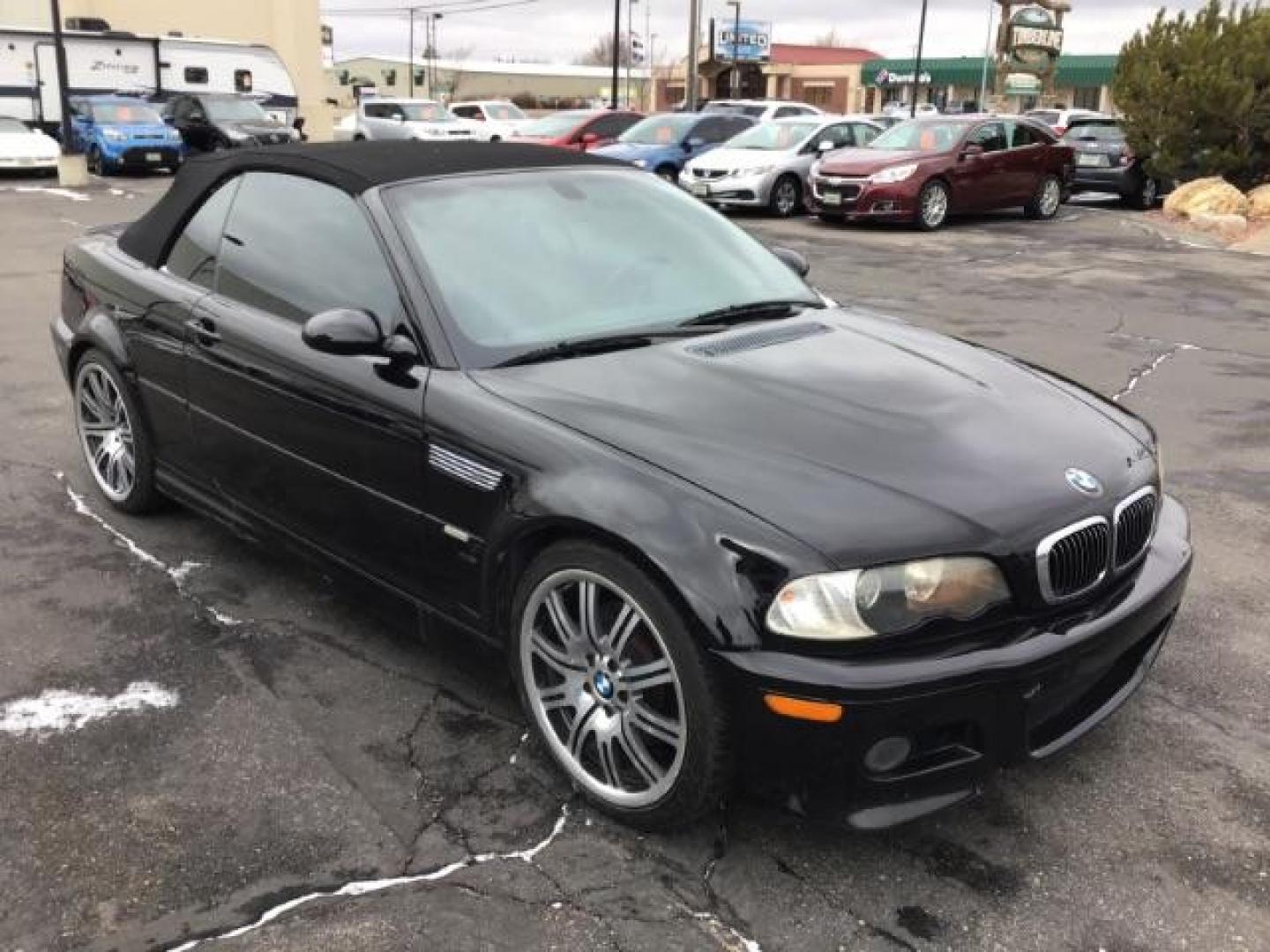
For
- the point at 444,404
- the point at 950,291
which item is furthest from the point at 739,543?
the point at 950,291

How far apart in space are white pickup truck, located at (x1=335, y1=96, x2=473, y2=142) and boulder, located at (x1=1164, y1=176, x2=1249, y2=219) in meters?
16.0

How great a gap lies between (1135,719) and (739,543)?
1.61 m

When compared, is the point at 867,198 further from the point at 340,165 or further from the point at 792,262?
the point at 340,165

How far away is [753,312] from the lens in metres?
3.67

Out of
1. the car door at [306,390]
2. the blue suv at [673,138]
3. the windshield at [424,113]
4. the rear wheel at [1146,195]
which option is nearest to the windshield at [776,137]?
the blue suv at [673,138]

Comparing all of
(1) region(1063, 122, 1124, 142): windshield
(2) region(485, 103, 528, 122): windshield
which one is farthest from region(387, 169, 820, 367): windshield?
(2) region(485, 103, 528, 122): windshield

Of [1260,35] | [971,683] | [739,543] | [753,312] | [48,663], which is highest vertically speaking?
[1260,35]

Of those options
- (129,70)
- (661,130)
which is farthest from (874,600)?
(129,70)

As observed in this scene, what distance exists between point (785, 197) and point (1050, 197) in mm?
4136

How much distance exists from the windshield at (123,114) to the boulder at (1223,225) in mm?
19107

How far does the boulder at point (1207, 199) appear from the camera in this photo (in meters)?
16.8

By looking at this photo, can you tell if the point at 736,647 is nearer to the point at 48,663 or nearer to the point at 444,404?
the point at 444,404

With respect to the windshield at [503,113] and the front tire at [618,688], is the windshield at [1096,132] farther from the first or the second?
the front tire at [618,688]

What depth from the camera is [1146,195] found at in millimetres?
19938
